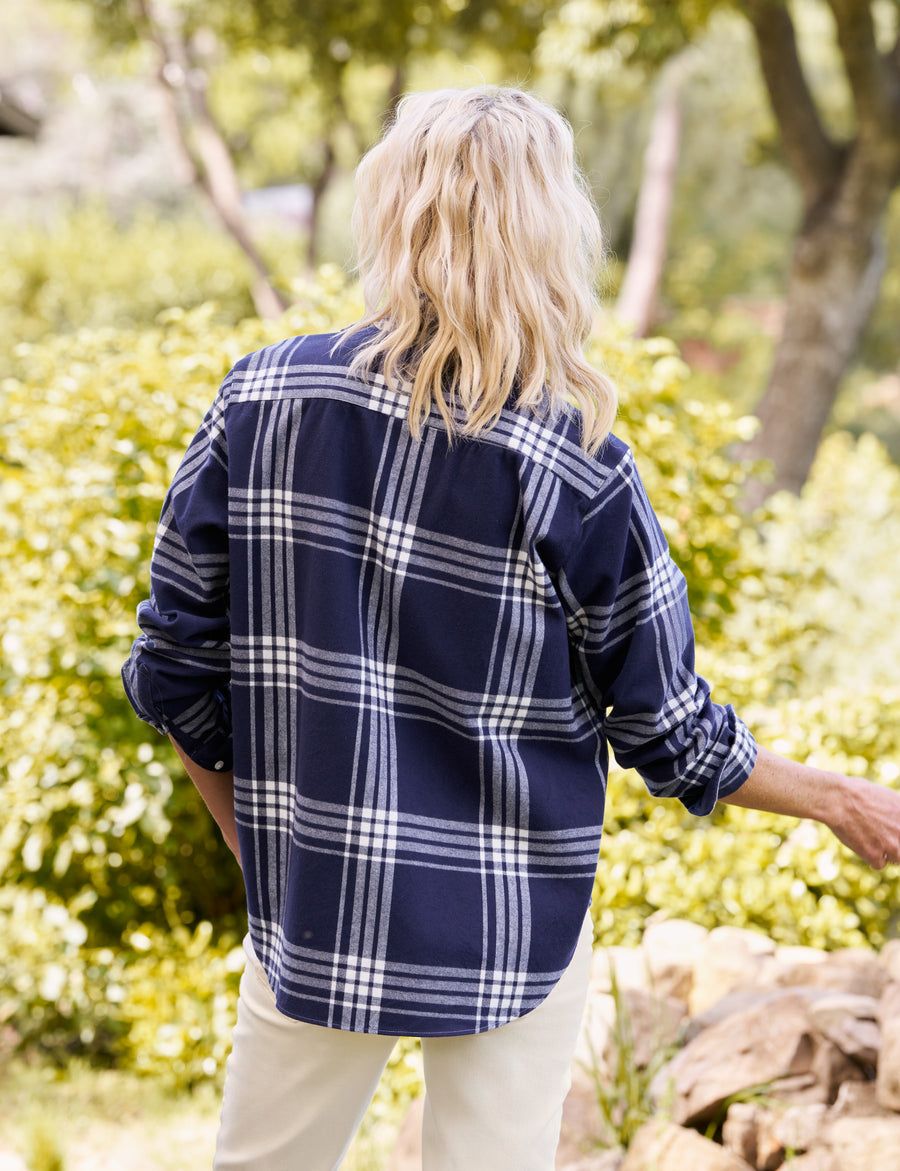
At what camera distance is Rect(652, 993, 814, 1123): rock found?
7.05ft

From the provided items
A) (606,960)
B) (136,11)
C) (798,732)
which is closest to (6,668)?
(606,960)

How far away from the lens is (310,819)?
1.29 m

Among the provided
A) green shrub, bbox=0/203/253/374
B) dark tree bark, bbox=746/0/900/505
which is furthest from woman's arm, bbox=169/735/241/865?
green shrub, bbox=0/203/253/374

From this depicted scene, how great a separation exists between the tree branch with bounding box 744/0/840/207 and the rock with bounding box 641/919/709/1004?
16.3 ft

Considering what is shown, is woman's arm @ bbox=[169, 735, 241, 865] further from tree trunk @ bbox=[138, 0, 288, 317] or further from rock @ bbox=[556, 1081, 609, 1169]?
tree trunk @ bbox=[138, 0, 288, 317]

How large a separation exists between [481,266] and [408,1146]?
179cm

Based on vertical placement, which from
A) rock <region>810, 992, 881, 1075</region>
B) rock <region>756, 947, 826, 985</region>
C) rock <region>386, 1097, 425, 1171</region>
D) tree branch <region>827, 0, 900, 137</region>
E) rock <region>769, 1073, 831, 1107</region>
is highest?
tree branch <region>827, 0, 900, 137</region>

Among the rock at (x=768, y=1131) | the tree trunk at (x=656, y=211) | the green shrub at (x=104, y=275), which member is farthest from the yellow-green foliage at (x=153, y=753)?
the green shrub at (x=104, y=275)

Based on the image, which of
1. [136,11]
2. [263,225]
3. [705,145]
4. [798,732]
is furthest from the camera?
[263,225]

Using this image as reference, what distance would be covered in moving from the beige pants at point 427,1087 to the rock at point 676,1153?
73 cm

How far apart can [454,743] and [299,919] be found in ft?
0.92

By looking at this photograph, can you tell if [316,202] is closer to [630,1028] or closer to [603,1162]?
[630,1028]

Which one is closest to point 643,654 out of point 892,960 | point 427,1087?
point 427,1087

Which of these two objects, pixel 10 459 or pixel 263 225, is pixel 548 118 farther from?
pixel 263 225
